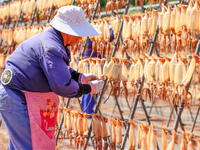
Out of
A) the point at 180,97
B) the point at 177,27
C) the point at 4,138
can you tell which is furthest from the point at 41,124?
the point at 4,138

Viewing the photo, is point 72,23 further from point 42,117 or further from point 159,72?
point 159,72

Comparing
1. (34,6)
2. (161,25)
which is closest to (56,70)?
(161,25)

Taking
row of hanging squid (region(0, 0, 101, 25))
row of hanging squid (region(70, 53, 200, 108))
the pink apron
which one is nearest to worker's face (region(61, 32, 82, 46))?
the pink apron

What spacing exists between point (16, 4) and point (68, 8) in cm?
447

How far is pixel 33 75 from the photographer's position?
2.40 meters

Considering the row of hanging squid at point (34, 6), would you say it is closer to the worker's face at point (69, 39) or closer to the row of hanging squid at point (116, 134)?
the row of hanging squid at point (116, 134)

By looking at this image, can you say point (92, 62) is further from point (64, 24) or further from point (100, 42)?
point (64, 24)

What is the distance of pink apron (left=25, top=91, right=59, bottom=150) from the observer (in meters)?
2.48

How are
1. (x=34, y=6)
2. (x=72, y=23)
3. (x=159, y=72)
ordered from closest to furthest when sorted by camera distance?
(x=72, y=23) → (x=159, y=72) → (x=34, y=6)

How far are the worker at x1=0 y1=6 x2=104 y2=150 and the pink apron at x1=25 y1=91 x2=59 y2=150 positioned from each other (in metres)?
0.04

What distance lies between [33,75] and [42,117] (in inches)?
15.5

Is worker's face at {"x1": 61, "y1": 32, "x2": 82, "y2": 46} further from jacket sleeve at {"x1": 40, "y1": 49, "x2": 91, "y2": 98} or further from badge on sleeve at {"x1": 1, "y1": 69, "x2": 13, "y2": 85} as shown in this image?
badge on sleeve at {"x1": 1, "y1": 69, "x2": 13, "y2": 85}

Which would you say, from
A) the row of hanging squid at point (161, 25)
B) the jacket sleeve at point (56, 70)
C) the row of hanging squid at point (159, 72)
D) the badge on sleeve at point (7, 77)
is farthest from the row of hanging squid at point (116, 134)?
the badge on sleeve at point (7, 77)

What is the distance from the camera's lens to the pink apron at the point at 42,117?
8.13ft
